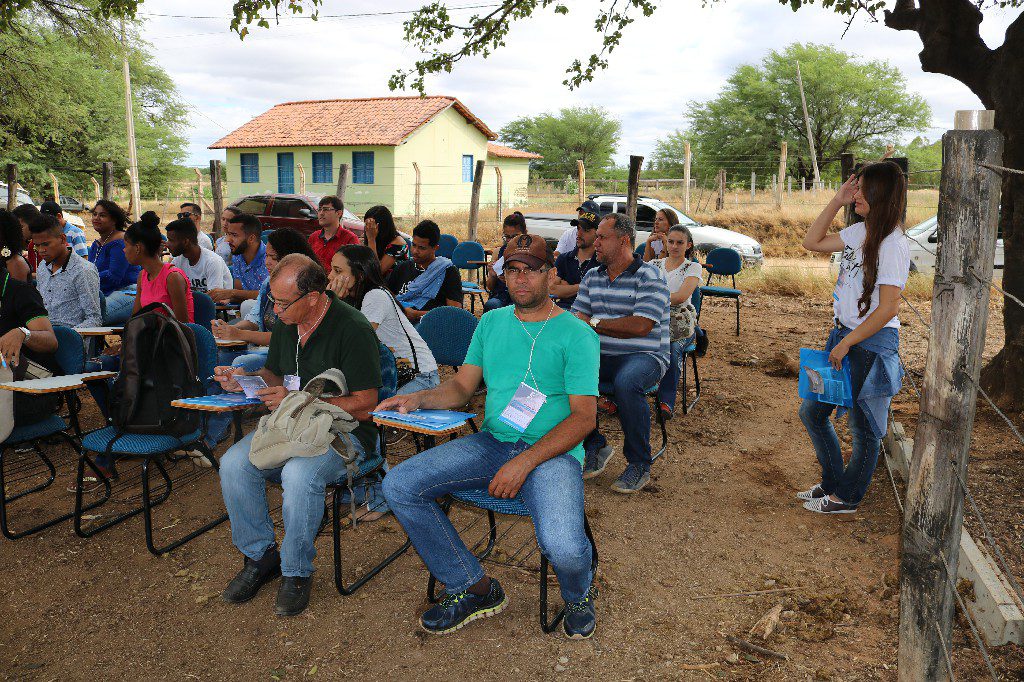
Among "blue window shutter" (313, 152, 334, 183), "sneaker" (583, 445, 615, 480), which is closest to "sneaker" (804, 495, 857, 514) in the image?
"sneaker" (583, 445, 615, 480)

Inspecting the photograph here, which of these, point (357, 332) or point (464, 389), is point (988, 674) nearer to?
point (464, 389)

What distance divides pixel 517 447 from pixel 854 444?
6.47 ft

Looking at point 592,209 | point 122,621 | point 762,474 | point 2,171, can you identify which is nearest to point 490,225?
point 592,209

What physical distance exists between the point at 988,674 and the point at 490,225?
Answer: 21.0 m

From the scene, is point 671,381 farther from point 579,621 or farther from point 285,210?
point 285,210

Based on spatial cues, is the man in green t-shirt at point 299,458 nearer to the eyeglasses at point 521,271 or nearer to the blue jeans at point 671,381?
the eyeglasses at point 521,271

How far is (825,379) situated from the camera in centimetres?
361

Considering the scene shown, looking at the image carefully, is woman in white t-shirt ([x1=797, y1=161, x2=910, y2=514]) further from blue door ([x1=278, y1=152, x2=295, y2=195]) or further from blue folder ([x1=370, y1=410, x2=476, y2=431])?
blue door ([x1=278, y1=152, x2=295, y2=195])

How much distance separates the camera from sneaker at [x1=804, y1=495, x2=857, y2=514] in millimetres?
4043

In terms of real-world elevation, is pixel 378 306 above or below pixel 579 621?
above

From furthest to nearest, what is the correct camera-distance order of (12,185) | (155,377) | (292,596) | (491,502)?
(12,185)
(155,377)
(292,596)
(491,502)

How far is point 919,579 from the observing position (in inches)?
88.6

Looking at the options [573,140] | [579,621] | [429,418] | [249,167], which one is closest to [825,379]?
[579,621]

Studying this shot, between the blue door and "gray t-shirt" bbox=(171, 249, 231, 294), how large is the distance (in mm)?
27188
